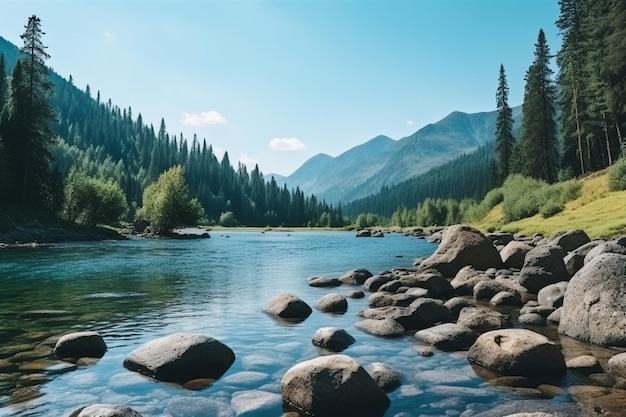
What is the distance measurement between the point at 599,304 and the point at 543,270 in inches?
302

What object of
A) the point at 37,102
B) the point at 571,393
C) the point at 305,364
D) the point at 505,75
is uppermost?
the point at 505,75

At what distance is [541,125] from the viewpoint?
243ft

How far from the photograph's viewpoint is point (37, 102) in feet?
202

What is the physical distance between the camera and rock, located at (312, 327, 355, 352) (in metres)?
11.8

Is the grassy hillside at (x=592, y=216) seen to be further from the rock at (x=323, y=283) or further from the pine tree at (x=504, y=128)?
the pine tree at (x=504, y=128)

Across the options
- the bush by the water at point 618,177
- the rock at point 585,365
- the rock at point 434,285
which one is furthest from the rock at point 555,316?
the bush by the water at point 618,177

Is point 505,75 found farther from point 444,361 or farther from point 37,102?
point 444,361

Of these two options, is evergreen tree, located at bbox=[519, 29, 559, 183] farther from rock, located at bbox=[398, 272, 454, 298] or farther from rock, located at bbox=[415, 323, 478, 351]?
rock, located at bbox=[415, 323, 478, 351]

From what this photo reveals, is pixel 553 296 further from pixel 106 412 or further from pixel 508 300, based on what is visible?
pixel 106 412

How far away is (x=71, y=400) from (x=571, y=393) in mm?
8737

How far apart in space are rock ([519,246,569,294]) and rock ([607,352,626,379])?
31.4ft

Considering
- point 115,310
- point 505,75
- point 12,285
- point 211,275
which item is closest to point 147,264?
point 211,275

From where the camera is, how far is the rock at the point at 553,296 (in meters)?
15.2

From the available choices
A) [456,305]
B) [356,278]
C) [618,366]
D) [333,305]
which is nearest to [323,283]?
[356,278]
